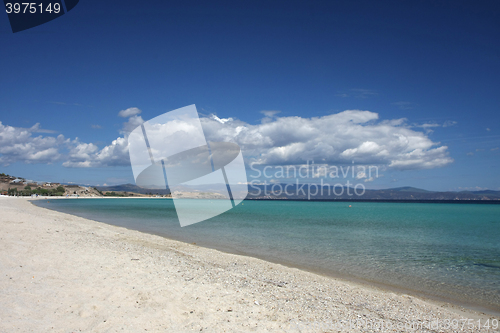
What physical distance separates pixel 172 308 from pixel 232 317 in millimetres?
1233

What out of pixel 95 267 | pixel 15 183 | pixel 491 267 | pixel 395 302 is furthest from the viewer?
pixel 15 183

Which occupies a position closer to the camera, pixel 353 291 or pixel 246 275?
pixel 353 291

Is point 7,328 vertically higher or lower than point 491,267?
higher

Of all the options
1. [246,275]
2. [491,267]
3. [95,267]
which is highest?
[95,267]

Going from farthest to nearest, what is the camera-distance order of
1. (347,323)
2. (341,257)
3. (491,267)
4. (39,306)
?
(341,257)
(491,267)
(347,323)
(39,306)

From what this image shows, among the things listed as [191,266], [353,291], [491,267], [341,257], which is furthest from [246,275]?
[491,267]

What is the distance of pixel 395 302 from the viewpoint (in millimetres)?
7324

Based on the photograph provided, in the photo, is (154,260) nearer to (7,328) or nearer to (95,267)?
(95,267)

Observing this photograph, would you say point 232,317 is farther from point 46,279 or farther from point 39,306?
point 46,279

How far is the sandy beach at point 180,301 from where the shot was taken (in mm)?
4922

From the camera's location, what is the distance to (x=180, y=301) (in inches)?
236

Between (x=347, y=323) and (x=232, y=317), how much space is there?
7.55 ft

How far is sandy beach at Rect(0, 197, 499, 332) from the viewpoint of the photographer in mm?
4922

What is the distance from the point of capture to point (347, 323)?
18.3ft
